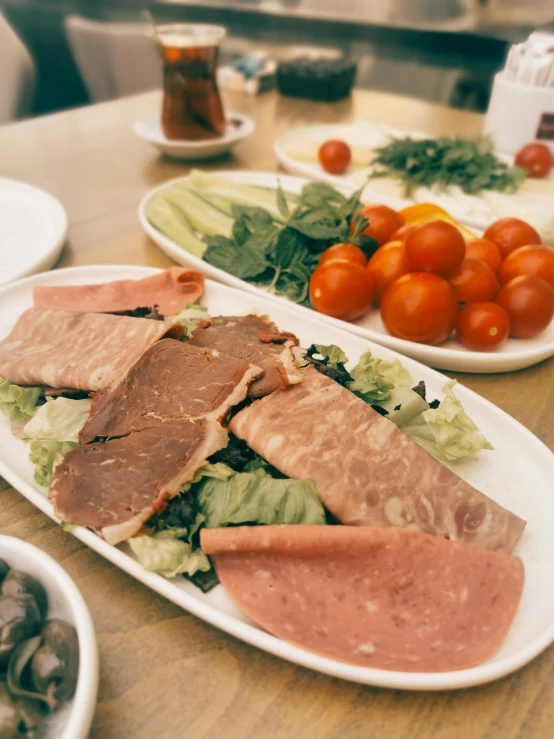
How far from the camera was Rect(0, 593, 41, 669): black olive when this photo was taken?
84cm

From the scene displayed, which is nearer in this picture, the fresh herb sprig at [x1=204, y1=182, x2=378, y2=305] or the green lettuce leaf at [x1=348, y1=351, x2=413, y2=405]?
the green lettuce leaf at [x1=348, y1=351, x2=413, y2=405]

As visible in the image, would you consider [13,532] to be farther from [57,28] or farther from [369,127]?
[57,28]

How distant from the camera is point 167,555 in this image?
112 centimetres

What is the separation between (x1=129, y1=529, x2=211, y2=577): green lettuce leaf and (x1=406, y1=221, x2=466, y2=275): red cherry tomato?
1.23 meters

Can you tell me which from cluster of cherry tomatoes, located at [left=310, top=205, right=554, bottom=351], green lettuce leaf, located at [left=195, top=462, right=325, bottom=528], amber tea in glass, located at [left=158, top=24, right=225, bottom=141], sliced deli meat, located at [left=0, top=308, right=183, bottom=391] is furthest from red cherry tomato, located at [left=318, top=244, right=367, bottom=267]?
amber tea in glass, located at [left=158, top=24, right=225, bottom=141]

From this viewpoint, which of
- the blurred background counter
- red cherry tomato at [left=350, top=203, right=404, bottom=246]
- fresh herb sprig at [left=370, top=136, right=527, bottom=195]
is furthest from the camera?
the blurred background counter

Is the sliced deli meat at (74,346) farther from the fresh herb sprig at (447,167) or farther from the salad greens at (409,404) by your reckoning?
the fresh herb sprig at (447,167)

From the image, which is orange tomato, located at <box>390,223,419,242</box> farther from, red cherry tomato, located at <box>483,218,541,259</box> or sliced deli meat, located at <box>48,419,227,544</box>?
sliced deli meat, located at <box>48,419,227,544</box>

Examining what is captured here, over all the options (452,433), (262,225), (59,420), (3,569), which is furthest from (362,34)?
(3,569)

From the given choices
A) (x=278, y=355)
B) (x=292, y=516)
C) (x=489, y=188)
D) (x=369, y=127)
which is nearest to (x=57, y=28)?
(x=369, y=127)

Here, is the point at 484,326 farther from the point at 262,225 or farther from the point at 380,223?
the point at 262,225

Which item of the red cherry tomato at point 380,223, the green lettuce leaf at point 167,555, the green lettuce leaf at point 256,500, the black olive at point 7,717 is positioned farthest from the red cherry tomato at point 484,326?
the black olive at point 7,717

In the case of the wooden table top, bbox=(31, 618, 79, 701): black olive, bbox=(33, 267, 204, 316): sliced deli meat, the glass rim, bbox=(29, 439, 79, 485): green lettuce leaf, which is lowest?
the wooden table top

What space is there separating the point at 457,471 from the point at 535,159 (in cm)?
227
